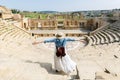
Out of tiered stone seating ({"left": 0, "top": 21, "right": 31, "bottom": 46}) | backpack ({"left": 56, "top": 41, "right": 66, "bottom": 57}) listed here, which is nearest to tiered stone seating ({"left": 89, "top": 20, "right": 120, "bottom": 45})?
tiered stone seating ({"left": 0, "top": 21, "right": 31, "bottom": 46})

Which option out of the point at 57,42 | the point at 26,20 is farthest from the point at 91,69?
the point at 26,20

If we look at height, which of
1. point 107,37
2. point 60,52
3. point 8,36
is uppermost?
point 60,52

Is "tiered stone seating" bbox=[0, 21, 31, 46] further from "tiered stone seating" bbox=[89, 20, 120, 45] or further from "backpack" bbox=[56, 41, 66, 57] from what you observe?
"backpack" bbox=[56, 41, 66, 57]

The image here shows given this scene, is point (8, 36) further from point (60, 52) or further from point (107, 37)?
point (60, 52)

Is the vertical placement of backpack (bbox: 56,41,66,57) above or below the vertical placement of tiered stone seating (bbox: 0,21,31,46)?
above

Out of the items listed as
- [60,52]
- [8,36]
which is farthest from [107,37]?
[60,52]

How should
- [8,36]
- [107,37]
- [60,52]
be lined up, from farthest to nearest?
[107,37] < [8,36] < [60,52]

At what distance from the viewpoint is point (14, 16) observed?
103 ft

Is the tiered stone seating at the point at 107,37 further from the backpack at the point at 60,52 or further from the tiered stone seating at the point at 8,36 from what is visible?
the backpack at the point at 60,52

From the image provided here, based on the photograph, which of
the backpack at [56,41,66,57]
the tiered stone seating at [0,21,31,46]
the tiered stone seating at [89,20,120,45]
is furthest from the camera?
the tiered stone seating at [89,20,120,45]

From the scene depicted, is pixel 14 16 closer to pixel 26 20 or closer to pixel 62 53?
pixel 26 20

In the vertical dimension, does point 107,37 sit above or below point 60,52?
below

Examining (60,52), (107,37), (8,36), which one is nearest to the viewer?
(60,52)

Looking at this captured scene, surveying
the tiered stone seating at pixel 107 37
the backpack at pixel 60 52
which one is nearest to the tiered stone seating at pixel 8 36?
the tiered stone seating at pixel 107 37
